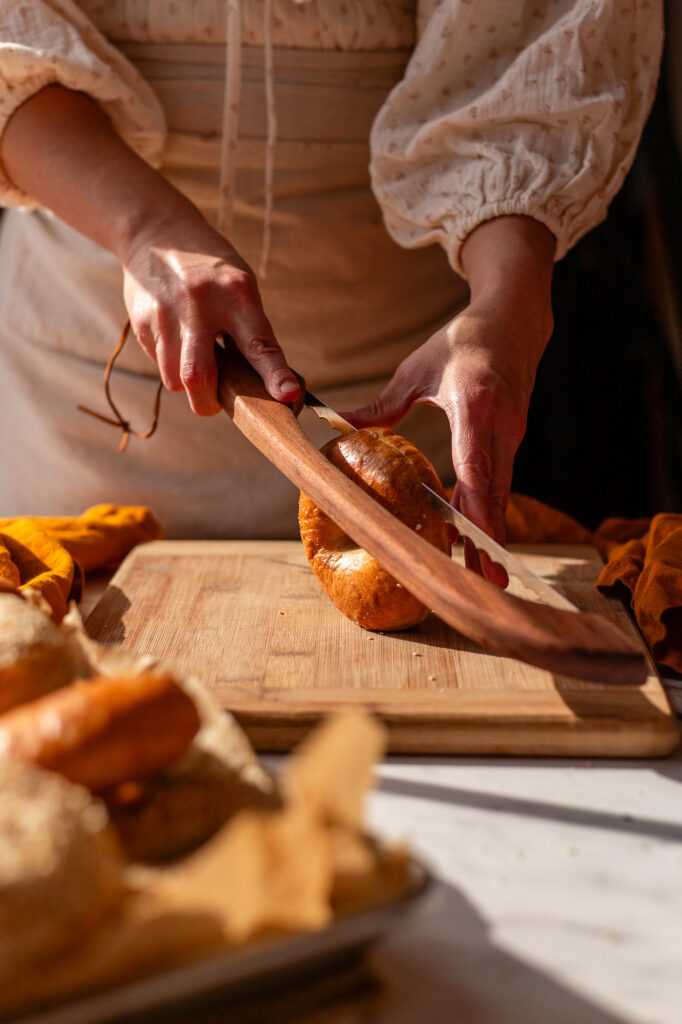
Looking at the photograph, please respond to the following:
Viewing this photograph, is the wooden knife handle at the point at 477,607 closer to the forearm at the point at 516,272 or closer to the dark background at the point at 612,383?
the forearm at the point at 516,272

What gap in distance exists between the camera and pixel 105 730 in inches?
16.9

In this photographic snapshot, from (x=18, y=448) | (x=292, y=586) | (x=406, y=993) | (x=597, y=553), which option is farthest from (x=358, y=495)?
(x=18, y=448)

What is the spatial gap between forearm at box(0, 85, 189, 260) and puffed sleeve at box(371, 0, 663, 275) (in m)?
0.32

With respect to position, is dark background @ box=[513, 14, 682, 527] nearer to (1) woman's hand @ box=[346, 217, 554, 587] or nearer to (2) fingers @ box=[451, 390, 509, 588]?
(1) woman's hand @ box=[346, 217, 554, 587]

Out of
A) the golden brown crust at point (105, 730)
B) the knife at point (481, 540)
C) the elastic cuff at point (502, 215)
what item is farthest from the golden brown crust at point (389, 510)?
the golden brown crust at point (105, 730)

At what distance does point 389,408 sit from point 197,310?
0.74 ft

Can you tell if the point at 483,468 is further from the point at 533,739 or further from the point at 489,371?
the point at 533,739

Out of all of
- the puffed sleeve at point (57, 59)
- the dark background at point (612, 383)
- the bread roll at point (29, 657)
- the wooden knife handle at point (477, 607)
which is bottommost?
the dark background at point (612, 383)

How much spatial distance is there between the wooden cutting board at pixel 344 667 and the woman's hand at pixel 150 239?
21cm

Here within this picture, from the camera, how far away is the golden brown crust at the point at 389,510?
2.93 ft

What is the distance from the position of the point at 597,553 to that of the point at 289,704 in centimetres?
62

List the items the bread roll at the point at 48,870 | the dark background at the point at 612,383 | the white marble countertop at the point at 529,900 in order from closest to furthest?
1. the bread roll at the point at 48,870
2. the white marble countertop at the point at 529,900
3. the dark background at the point at 612,383

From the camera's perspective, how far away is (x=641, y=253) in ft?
5.98

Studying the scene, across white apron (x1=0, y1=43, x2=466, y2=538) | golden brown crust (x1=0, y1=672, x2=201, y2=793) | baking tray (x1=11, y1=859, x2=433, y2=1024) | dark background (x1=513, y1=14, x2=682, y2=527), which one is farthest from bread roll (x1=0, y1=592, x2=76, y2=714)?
dark background (x1=513, y1=14, x2=682, y2=527)
